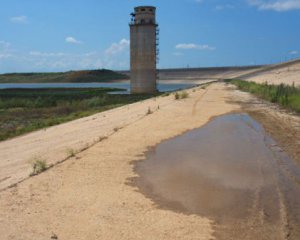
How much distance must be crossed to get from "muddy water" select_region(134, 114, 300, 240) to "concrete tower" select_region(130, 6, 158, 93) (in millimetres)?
50148

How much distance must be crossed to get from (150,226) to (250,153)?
6.70 m

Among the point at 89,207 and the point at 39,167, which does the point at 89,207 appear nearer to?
the point at 89,207

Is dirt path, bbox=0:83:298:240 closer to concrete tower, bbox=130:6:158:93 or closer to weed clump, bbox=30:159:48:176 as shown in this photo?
weed clump, bbox=30:159:48:176

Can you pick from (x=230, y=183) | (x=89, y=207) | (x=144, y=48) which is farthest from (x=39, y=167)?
(x=144, y=48)

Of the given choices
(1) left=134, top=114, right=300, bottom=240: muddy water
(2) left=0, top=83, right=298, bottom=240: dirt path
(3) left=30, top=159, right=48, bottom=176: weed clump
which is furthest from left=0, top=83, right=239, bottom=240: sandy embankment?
(1) left=134, top=114, right=300, bottom=240: muddy water

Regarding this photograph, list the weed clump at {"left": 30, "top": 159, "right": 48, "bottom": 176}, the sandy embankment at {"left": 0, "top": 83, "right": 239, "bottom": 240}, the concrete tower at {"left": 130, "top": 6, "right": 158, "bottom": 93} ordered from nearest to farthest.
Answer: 1. the sandy embankment at {"left": 0, "top": 83, "right": 239, "bottom": 240}
2. the weed clump at {"left": 30, "top": 159, "right": 48, "bottom": 176}
3. the concrete tower at {"left": 130, "top": 6, "right": 158, "bottom": 93}

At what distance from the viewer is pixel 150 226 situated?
669 centimetres

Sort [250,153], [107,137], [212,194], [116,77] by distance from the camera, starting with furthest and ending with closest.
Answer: [116,77]
[107,137]
[250,153]
[212,194]

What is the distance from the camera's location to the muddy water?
6789mm

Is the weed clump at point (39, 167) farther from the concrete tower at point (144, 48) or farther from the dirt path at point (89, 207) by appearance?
the concrete tower at point (144, 48)

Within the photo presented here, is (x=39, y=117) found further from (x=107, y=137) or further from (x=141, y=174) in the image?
(x=141, y=174)

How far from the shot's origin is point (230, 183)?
930 centimetres

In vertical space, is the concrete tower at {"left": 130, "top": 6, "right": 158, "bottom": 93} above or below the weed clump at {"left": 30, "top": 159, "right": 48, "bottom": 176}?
above

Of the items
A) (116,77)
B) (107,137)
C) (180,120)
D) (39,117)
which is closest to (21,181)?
(107,137)
